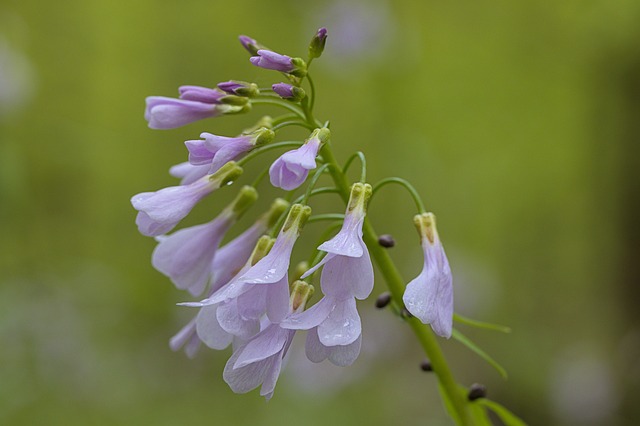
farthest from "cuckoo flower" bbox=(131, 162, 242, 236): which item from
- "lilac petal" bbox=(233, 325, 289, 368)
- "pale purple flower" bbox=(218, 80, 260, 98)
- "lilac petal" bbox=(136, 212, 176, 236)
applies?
"lilac petal" bbox=(233, 325, 289, 368)

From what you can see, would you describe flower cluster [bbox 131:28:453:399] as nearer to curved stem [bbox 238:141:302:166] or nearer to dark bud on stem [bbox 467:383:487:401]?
curved stem [bbox 238:141:302:166]

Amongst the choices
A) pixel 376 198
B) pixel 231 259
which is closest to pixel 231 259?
pixel 231 259

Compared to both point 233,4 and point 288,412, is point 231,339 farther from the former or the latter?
point 233,4

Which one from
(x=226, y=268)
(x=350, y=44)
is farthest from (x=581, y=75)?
(x=226, y=268)

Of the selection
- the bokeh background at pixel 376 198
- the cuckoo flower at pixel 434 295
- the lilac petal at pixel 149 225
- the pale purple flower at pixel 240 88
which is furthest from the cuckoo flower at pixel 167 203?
the bokeh background at pixel 376 198

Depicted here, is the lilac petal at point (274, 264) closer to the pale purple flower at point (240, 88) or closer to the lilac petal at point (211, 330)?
the lilac petal at point (211, 330)
